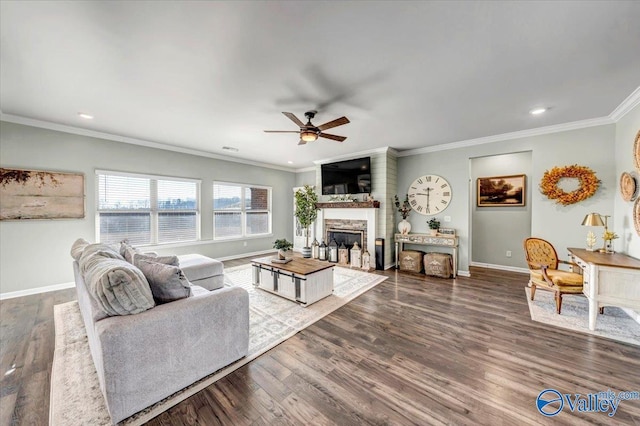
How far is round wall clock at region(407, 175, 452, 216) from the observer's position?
5.09 metres

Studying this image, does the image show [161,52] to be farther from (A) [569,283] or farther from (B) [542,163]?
(B) [542,163]

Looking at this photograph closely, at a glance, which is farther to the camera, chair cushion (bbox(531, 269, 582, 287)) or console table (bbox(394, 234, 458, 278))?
console table (bbox(394, 234, 458, 278))

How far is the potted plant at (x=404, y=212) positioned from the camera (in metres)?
5.34

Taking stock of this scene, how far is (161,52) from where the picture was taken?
2.10 m

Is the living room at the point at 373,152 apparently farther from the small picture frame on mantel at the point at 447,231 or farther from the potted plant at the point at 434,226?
the potted plant at the point at 434,226

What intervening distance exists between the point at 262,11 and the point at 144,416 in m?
2.83

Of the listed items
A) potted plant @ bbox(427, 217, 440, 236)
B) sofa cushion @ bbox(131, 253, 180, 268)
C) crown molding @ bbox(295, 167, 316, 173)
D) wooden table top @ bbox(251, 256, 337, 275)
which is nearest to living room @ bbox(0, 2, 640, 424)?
potted plant @ bbox(427, 217, 440, 236)

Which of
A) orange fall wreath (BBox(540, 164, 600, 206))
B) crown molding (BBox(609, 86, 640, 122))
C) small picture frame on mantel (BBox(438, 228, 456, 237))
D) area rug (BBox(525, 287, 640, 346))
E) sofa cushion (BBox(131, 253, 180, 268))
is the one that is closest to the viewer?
sofa cushion (BBox(131, 253, 180, 268))

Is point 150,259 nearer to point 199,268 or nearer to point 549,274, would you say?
point 199,268

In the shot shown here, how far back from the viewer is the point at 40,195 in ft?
12.5

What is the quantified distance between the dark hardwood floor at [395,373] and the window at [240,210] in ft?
11.4

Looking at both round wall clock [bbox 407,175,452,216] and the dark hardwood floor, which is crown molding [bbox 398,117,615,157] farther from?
the dark hardwood floor

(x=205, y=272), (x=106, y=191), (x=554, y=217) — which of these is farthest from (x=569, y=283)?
(x=106, y=191)
